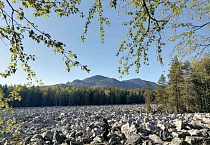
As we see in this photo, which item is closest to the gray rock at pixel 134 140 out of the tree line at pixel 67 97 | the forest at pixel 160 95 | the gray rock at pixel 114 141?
the gray rock at pixel 114 141

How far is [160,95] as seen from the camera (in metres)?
26.8

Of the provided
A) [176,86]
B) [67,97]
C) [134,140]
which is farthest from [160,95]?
[67,97]

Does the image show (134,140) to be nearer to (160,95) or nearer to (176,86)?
(176,86)

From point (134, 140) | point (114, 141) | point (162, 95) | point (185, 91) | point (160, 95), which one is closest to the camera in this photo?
point (134, 140)

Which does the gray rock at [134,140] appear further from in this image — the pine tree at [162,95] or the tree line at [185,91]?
the pine tree at [162,95]

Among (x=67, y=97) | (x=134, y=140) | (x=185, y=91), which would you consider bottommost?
(x=67, y=97)

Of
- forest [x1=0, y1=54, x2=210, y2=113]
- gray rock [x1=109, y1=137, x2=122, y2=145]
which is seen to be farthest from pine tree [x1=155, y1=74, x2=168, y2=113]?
gray rock [x1=109, y1=137, x2=122, y2=145]

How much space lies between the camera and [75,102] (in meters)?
75.2

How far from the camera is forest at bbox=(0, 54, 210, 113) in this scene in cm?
2197

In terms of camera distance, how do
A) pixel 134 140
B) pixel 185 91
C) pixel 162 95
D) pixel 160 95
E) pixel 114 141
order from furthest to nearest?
pixel 160 95 → pixel 162 95 → pixel 185 91 → pixel 114 141 → pixel 134 140

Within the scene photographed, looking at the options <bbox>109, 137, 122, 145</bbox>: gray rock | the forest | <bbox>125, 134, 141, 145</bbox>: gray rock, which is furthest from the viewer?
the forest

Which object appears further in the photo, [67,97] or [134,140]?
[67,97]

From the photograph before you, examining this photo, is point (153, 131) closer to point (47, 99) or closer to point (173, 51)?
point (173, 51)

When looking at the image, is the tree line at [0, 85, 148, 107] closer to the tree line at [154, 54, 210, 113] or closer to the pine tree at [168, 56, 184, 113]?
the tree line at [154, 54, 210, 113]
